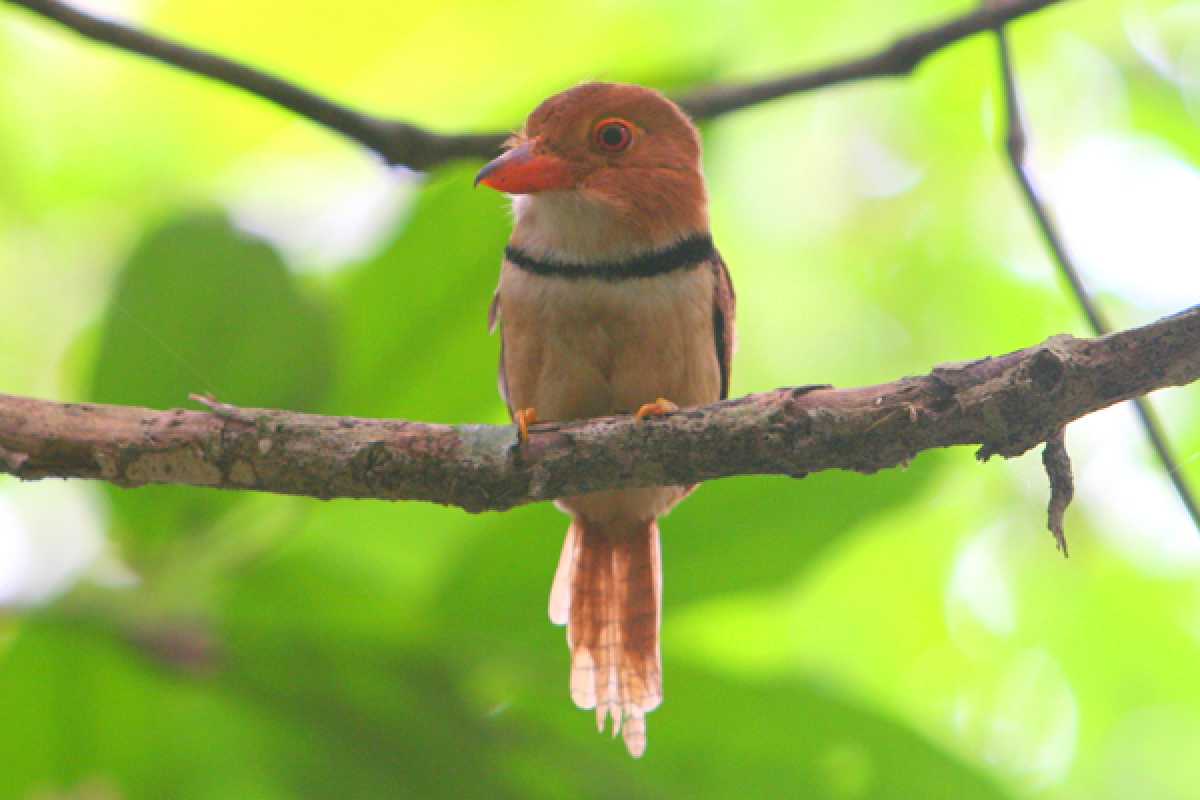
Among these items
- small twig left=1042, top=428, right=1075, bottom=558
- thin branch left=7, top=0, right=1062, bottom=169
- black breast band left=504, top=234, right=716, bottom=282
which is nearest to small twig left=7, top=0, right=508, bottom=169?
thin branch left=7, top=0, right=1062, bottom=169

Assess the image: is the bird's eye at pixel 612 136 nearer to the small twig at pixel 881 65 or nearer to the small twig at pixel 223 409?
the small twig at pixel 881 65

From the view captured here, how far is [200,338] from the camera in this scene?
212 cm

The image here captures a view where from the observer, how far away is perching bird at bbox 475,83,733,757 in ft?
9.53

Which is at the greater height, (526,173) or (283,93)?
(526,173)

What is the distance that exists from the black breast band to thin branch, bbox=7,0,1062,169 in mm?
314

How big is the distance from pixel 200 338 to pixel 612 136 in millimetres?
1269

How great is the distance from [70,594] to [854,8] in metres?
4.82

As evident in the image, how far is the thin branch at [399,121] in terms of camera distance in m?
2.25

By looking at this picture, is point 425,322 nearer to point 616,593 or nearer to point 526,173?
point 526,173

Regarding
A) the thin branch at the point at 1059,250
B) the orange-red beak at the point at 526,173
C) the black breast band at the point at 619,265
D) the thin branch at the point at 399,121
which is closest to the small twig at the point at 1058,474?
the thin branch at the point at 1059,250

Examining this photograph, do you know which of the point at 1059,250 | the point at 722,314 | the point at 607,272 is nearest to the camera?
the point at 1059,250

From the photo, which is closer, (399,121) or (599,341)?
(399,121)

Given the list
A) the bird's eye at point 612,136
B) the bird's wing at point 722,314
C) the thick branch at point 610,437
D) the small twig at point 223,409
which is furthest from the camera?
the bird's wing at point 722,314

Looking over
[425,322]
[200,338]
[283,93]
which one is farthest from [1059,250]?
[200,338]
